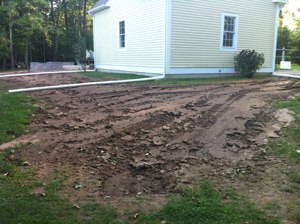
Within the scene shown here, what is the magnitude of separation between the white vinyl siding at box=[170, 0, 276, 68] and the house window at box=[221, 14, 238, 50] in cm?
15

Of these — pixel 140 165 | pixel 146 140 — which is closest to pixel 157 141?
pixel 146 140

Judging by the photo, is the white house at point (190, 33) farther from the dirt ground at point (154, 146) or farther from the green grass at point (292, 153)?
the green grass at point (292, 153)

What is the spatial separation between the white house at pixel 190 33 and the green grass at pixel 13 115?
6.10 meters

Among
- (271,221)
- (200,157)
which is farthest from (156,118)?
(271,221)

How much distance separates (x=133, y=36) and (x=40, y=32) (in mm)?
14017

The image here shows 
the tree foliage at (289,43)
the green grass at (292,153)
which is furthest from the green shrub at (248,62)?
the tree foliage at (289,43)

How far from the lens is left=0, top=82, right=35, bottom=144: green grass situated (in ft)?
16.6

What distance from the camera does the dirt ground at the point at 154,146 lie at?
339 cm

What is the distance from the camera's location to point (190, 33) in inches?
485

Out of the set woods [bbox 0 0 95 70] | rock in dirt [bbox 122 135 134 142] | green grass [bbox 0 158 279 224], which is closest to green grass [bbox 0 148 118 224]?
green grass [bbox 0 158 279 224]

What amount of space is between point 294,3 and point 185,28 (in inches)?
1362

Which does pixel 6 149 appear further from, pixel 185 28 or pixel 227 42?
pixel 227 42

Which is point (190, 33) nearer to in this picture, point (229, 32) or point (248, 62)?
point (229, 32)

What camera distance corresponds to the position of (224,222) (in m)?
2.68
